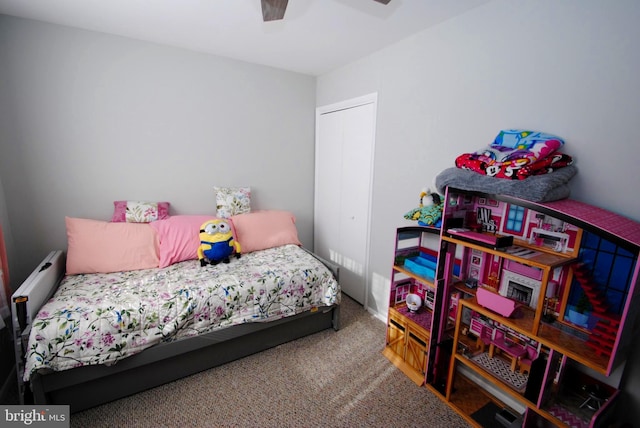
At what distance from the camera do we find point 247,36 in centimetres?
224

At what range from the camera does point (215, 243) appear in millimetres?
2359

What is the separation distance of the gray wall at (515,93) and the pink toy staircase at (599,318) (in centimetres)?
22

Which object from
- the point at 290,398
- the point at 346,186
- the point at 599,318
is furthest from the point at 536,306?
the point at 346,186

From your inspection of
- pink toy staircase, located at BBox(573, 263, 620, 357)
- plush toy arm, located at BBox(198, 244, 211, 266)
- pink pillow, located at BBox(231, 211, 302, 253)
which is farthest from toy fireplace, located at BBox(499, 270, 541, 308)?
plush toy arm, located at BBox(198, 244, 211, 266)

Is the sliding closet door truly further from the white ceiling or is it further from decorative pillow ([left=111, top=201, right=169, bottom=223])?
decorative pillow ([left=111, top=201, right=169, bottom=223])

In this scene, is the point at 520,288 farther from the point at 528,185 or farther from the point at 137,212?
the point at 137,212

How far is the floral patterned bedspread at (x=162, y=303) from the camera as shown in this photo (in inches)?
60.6

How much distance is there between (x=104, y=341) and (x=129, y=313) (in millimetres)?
177

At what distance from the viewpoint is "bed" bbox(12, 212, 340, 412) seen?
5.03 ft

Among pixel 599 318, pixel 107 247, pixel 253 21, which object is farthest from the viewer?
pixel 107 247

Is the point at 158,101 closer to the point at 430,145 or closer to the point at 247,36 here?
the point at 247,36

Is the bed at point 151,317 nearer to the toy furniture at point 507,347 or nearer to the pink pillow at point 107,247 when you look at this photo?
the pink pillow at point 107,247

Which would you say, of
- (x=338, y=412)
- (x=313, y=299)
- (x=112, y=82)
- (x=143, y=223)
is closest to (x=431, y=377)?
(x=338, y=412)

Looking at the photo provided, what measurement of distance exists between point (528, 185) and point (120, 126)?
9.76ft
